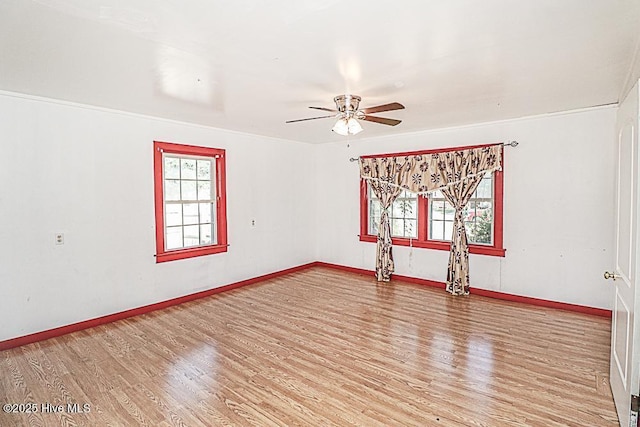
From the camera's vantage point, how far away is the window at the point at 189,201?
4.65m

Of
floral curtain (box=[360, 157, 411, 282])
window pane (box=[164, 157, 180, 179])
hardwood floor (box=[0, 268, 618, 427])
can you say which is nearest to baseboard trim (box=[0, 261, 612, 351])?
hardwood floor (box=[0, 268, 618, 427])

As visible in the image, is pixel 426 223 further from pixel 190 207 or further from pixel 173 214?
pixel 173 214

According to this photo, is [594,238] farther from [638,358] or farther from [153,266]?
[153,266]

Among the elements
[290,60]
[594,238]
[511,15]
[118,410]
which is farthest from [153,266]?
[594,238]

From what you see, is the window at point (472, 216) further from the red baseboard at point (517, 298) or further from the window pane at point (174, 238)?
the window pane at point (174, 238)

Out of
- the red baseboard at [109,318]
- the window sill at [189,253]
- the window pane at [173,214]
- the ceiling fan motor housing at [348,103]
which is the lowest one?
the red baseboard at [109,318]

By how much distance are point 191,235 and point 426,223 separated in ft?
12.0

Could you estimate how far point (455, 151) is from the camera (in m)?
5.28

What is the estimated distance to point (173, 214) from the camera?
488cm

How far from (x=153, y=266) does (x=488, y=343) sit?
13.3ft

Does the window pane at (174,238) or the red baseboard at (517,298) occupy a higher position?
the window pane at (174,238)

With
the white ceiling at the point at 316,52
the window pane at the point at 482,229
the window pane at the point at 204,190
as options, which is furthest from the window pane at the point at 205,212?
the window pane at the point at 482,229

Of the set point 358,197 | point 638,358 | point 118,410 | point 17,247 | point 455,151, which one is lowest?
point 118,410

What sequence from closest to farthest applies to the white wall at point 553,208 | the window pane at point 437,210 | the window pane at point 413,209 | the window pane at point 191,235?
1. the white wall at point 553,208
2. the window pane at point 191,235
3. the window pane at point 437,210
4. the window pane at point 413,209
